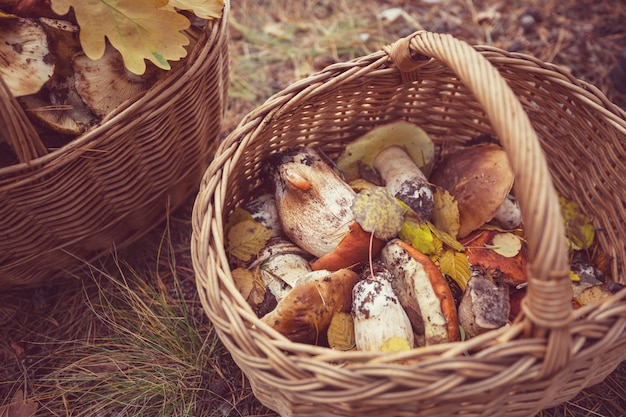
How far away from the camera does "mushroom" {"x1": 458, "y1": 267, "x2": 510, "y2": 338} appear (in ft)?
4.84

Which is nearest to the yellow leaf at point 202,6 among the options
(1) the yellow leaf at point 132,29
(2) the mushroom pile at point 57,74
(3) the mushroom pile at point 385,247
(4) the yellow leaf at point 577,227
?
(1) the yellow leaf at point 132,29

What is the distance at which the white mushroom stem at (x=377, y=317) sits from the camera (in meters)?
1.42

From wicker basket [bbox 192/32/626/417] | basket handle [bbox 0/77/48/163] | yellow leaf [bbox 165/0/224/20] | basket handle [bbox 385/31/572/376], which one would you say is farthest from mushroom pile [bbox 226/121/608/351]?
basket handle [bbox 0/77/48/163]

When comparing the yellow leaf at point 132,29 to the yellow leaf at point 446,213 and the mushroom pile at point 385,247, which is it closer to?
the mushroom pile at point 385,247

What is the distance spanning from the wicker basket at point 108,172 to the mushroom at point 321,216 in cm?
43

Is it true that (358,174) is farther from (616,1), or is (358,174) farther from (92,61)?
(616,1)

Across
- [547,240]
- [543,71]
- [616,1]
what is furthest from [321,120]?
[616,1]

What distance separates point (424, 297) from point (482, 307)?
0.17 m

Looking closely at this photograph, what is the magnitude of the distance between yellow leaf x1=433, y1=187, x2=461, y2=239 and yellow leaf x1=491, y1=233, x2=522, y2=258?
0.44 feet

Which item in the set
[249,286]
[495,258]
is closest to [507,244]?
[495,258]

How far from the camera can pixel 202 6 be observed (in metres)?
1.70

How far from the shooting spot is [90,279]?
214cm

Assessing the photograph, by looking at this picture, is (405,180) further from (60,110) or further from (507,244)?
(60,110)

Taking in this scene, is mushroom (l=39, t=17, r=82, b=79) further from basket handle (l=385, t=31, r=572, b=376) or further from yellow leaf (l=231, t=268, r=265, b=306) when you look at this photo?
basket handle (l=385, t=31, r=572, b=376)
